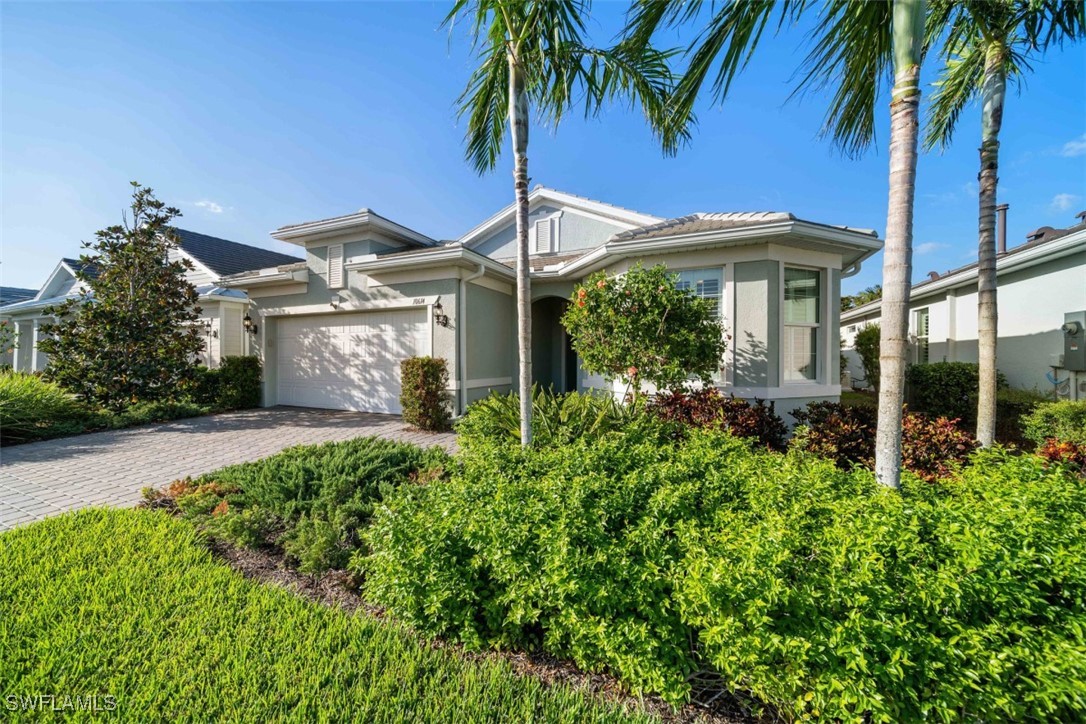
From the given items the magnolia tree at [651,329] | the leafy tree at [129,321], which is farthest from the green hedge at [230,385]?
the magnolia tree at [651,329]

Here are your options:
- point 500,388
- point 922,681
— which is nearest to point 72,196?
point 500,388

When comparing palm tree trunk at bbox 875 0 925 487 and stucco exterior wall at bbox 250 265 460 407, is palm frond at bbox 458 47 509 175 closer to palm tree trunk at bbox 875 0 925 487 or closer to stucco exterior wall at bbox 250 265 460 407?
stucco exterior wall at bbox 250 265 460 407

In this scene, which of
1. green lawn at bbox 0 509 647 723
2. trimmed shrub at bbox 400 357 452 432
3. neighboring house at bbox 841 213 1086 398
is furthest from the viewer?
trimmed shrub at bbox 400 357 452 432

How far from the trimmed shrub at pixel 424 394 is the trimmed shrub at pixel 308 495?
2.97m

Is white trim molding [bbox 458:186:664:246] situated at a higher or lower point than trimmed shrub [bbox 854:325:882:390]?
higher

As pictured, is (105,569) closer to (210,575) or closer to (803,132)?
(210,575)

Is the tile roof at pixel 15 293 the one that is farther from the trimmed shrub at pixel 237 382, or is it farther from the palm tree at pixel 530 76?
the palm tree at pixel 530 76

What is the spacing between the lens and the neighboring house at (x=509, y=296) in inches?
278

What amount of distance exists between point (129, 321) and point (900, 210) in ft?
47.9

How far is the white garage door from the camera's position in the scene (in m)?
10.1

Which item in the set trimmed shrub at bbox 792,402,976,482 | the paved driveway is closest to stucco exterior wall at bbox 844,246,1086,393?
trimmed shrub at bbox 792,402,976,482

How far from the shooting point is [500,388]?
420 inches

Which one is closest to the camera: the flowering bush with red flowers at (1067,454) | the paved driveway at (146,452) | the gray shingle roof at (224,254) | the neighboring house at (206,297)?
the flowering bush with red flowers at (1067,454)

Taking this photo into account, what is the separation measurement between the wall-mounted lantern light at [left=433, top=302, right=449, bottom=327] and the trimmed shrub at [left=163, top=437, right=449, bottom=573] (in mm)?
4064
